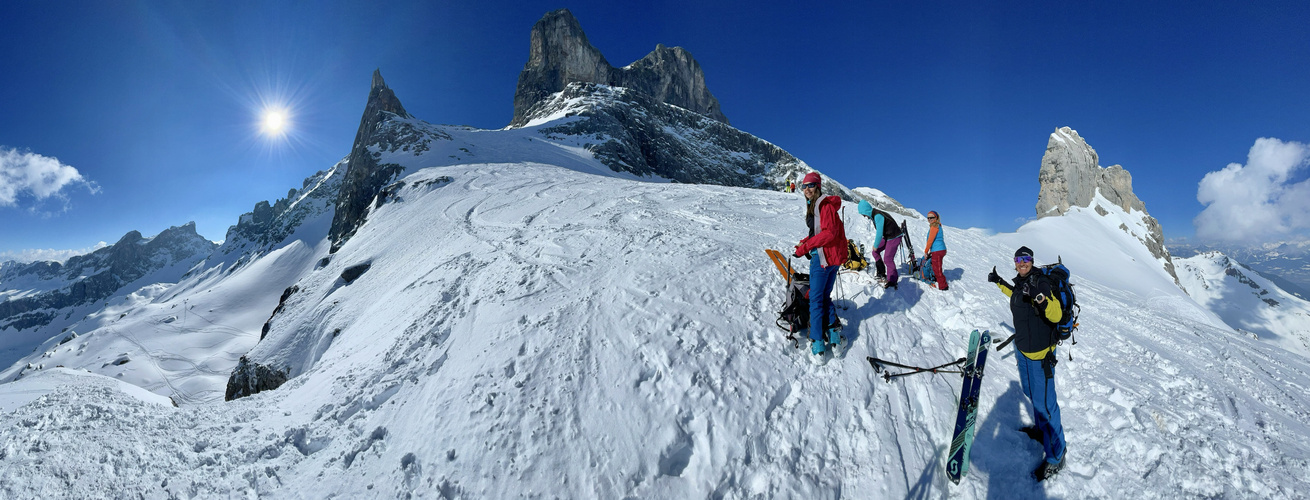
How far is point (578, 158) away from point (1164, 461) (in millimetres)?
44667

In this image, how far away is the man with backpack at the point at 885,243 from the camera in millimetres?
7449

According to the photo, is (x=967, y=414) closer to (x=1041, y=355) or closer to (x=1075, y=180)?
(x=1041, y=355)

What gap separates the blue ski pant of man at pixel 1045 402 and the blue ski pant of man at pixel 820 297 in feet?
6.52

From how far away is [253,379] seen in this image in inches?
420

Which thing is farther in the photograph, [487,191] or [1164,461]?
[487,191]

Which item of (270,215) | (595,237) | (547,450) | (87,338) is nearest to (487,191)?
(595,237)

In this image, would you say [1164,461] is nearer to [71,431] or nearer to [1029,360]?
[1029,360]

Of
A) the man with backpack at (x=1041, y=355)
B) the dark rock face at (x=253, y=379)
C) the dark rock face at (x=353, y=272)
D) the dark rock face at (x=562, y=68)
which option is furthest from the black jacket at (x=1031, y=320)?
the dark rock face at (x=562, y=68)

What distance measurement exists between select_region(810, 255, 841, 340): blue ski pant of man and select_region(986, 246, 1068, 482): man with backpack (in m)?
1.89

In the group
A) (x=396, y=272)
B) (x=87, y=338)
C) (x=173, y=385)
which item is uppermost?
(x=396, y=272)

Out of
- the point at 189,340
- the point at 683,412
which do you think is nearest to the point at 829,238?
the point at 683,412

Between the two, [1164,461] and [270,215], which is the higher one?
[270,215]

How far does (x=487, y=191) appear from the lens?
22641 millimetres

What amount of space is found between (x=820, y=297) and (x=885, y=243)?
319 centimetres
